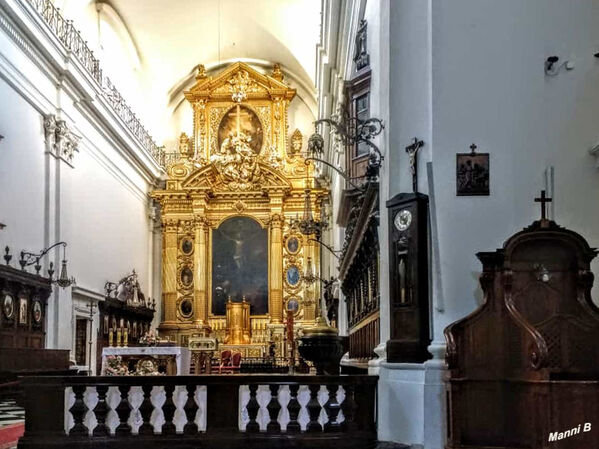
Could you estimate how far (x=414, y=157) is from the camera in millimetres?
7168

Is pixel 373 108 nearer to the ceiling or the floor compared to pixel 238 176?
nearer to the floor

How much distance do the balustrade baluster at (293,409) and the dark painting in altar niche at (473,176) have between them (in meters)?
2.23

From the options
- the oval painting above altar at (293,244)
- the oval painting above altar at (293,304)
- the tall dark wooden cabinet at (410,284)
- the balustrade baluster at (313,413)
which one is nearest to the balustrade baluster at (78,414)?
the balustrade baluster at (313,413)

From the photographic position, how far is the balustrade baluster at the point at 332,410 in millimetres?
6645

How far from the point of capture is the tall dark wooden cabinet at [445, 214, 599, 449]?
19.5 ft

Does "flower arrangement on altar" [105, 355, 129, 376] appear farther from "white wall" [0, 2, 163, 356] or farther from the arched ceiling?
the arched ceiling

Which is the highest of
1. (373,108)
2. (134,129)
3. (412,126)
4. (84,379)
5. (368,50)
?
(134,129)

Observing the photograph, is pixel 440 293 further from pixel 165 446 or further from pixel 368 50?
pixel 368 50

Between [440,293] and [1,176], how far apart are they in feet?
30.8

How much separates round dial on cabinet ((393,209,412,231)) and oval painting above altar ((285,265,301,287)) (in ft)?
58.8

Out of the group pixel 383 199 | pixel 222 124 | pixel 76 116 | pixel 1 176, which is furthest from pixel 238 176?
pixel 383 199

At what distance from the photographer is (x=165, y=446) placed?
647cm

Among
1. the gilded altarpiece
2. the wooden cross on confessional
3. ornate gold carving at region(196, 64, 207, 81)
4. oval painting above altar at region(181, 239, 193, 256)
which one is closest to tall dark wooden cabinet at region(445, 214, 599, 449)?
the wooden cross on confessional

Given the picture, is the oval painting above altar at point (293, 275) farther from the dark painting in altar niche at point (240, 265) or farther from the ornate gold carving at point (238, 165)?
the ornate gold carving at point (238, 165)
